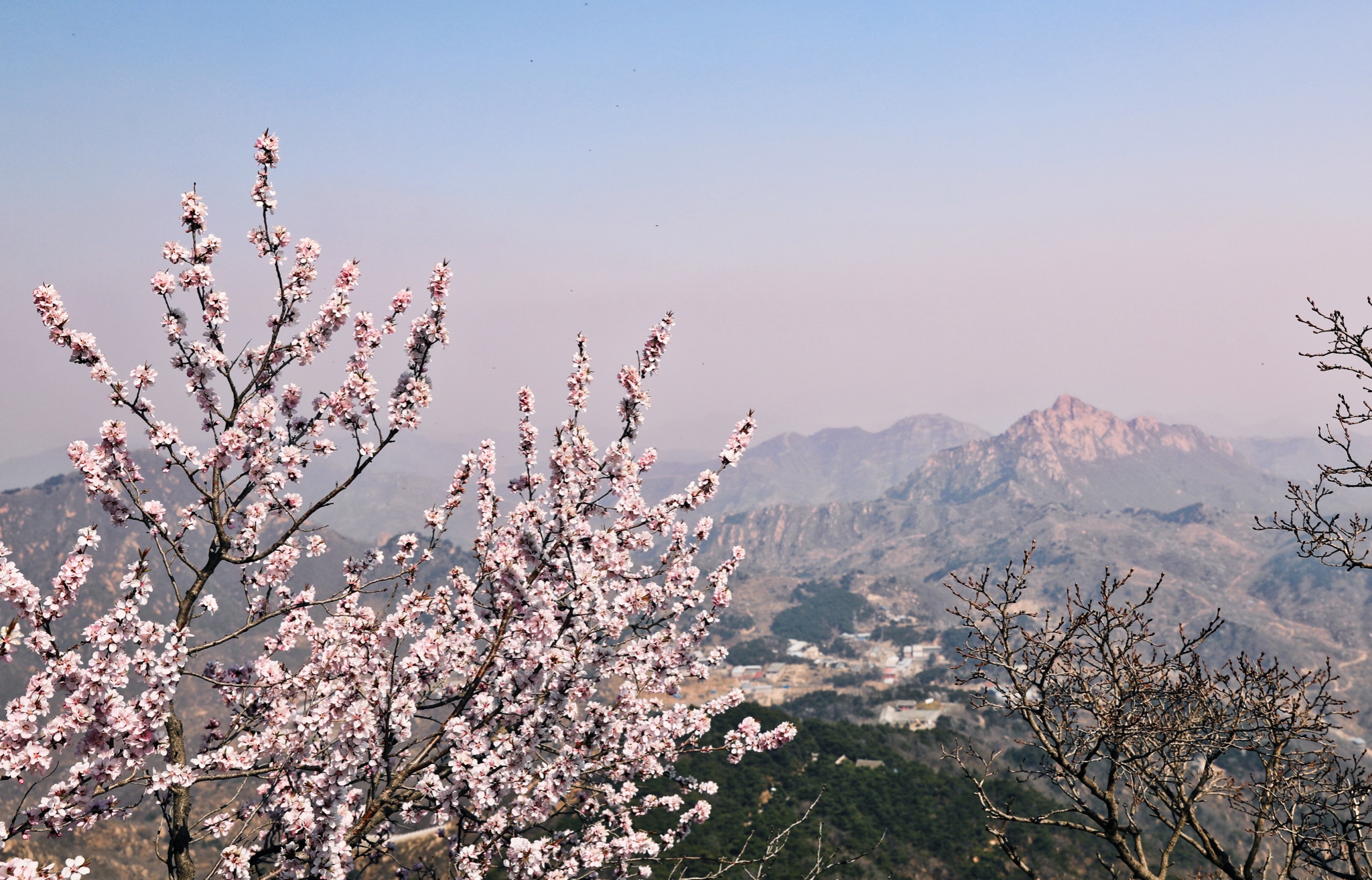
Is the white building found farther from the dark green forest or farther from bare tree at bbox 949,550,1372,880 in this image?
bare tree at bbox 949,550,1372,880

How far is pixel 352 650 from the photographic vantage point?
10008 mm

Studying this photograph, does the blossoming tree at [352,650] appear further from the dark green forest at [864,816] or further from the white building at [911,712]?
the white building at [911,712]

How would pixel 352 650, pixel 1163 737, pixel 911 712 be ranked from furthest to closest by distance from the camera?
pixel 911 712 < pixel 1163 737 < pixel 352 650

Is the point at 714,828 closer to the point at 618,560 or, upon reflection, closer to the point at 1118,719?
the point at 1118,719

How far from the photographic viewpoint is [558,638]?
30.4 feet

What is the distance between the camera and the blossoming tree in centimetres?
792

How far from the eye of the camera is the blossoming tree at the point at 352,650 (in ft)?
26.0

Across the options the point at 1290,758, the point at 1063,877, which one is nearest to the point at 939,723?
the point at 1063,877

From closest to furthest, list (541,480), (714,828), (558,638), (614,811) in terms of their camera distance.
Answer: (558,638)
(541,480)
(614,811)
(714,828)

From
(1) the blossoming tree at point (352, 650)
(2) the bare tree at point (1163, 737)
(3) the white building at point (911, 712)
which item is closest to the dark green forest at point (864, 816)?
(2) the bare tree at point (1163, 737)

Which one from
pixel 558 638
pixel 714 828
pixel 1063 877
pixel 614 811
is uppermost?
pixel 558 638

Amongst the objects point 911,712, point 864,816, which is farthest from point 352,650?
point 911,712

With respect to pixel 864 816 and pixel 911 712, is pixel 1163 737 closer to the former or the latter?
pixel 864 816

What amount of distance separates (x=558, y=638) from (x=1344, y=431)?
12677 mm
